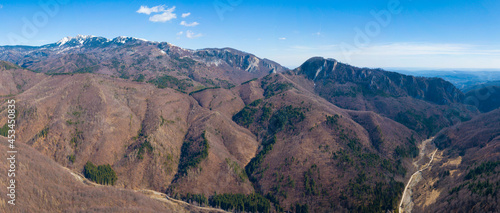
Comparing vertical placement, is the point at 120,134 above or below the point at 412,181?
above

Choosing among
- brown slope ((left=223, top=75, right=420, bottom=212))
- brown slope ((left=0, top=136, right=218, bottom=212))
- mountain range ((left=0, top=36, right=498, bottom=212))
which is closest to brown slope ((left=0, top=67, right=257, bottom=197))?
mountain range ((left=0, top=36, right=498, bottom=212))

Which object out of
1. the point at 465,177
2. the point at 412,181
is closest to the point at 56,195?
the point at 412,181

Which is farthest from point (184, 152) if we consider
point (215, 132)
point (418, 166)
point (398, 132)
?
point (398, 132)

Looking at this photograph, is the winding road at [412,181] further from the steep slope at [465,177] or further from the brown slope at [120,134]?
the brown slope at [120,134]

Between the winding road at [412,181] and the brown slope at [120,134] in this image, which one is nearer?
the winding road at [412,181]

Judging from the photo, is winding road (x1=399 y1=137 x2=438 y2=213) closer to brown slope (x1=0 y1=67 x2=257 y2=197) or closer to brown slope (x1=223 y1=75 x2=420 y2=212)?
brown slope (x1=223 y1=75 x2=420 y2=212)

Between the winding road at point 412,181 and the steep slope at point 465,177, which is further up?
the steep slope at point 465,177

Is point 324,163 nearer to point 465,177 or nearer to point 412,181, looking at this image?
point 412,181

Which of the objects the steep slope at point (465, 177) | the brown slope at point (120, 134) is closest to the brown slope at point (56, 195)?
the brown slope at point (120, 134)

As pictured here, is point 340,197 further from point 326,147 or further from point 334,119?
point 334,119
